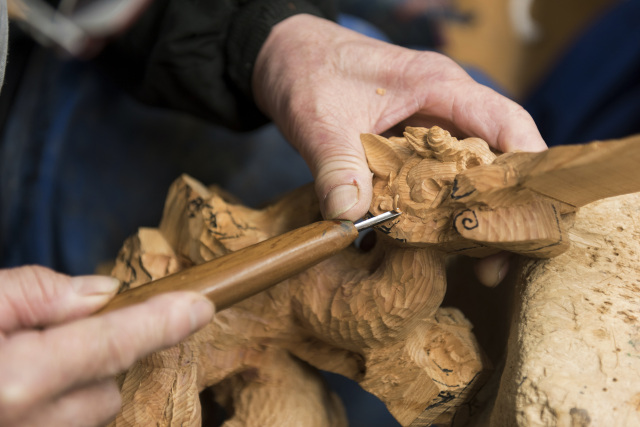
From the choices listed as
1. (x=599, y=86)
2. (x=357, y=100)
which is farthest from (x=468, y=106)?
(x=599, y=86)

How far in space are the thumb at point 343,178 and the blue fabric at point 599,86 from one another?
153cm

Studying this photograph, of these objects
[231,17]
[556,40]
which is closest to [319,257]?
[231,17]

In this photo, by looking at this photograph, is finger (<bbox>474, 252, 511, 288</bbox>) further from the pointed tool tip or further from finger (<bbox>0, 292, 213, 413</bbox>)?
finger (<bbox>0, 292, 213, 413</bbox>)

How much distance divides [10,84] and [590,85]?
2129 millimetres

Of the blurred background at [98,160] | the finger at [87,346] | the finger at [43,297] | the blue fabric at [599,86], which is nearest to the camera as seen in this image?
the finger at [87,346]

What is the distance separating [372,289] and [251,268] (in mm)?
281

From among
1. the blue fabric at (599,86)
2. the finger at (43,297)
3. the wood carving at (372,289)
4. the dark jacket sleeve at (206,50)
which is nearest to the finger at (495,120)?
the wood carving at (372,289)

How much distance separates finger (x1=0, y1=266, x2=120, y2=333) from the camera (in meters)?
0.69

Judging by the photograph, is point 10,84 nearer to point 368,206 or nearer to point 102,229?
point 102,229

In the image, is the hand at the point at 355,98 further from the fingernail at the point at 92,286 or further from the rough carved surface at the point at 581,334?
the fingernail at the point at 92,286

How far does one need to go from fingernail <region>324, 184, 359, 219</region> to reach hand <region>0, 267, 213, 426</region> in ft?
0.94

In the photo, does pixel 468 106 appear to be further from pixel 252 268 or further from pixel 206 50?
pixel 206 50

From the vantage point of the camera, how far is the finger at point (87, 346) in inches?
22.7

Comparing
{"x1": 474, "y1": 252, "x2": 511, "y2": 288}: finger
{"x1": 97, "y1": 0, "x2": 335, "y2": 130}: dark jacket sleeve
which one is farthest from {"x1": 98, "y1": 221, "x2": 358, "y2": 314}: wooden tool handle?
{"x1": 97, "y1": 0, "x2": 335, "y2": 130}: dark jacket sleeve
